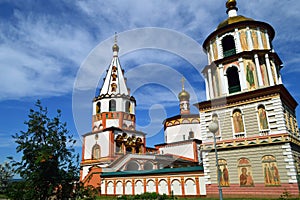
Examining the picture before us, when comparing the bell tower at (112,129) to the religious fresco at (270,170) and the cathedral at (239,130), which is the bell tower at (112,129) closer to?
the cathedral at (239,130)

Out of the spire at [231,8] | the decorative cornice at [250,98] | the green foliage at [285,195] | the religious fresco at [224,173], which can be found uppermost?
the spire at [231,8]

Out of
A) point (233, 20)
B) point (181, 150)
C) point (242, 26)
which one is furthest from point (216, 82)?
point (181, 150)

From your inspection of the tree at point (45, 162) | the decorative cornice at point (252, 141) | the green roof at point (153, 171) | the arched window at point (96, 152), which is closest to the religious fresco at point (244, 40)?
the decorative cornice at point (252, 141)

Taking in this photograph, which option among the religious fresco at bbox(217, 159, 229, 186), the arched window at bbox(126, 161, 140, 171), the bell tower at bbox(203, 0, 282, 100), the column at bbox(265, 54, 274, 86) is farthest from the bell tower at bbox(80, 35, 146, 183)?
the column at bbox(265, 54, 274, 86)

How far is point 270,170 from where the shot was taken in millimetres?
15609

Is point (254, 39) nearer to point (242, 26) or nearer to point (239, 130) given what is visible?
point (242, 26)

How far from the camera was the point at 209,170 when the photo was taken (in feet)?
58.3

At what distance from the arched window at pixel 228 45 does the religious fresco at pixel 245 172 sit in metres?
→ 8.47

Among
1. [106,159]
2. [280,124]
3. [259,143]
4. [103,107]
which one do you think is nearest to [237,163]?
[259,143]

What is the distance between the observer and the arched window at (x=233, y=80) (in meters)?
18.7

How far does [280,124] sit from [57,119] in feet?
47.3

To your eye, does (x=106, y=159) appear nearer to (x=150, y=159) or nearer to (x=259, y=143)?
(x=150, y=159)

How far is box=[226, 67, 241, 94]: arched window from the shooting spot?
61.3ft

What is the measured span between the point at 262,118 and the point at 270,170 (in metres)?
3.48
